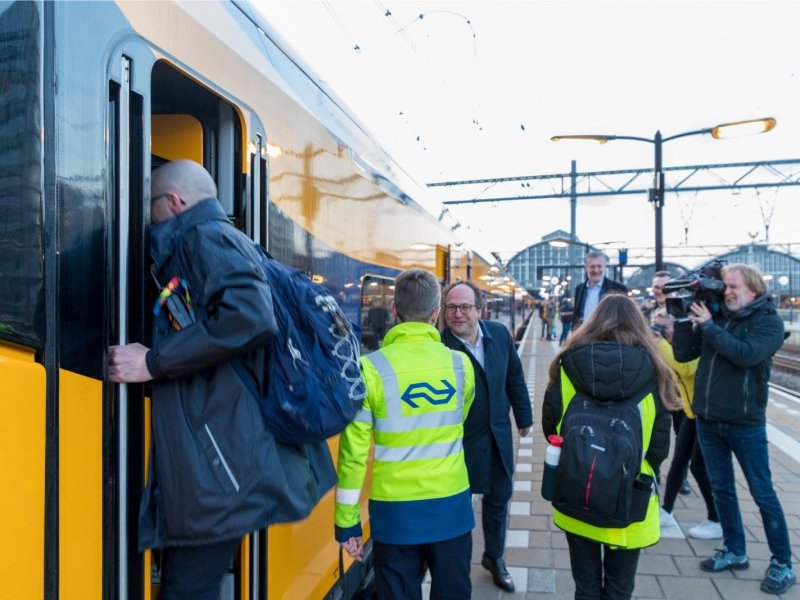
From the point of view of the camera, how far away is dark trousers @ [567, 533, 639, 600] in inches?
122

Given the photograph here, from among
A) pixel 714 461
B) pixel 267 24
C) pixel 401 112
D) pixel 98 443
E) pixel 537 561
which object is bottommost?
pixel 537 561

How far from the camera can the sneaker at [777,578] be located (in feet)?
13.4

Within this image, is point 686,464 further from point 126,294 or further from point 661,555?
point 126,294

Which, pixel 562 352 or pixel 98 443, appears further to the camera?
pixel 562 352

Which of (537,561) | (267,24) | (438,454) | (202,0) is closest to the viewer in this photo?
(202,0)

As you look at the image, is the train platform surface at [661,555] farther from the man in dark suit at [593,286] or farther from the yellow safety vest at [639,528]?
the man in dark suit at [593,286]

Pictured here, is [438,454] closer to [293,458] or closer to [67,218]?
[293,458]

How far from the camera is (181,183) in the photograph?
6.75 ft

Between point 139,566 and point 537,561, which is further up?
point 139,566

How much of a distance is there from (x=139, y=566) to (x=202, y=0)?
185cm

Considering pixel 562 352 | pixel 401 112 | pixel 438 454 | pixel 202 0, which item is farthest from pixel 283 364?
pixel 401 112

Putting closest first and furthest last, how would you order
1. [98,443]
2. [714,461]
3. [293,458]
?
[98,443] < [293,458] < [714,461]

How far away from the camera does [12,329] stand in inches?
63.6

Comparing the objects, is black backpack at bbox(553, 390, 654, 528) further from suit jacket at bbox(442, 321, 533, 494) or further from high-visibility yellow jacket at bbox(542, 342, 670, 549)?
suit jacket at bbox(442, 321, 533, 494)
